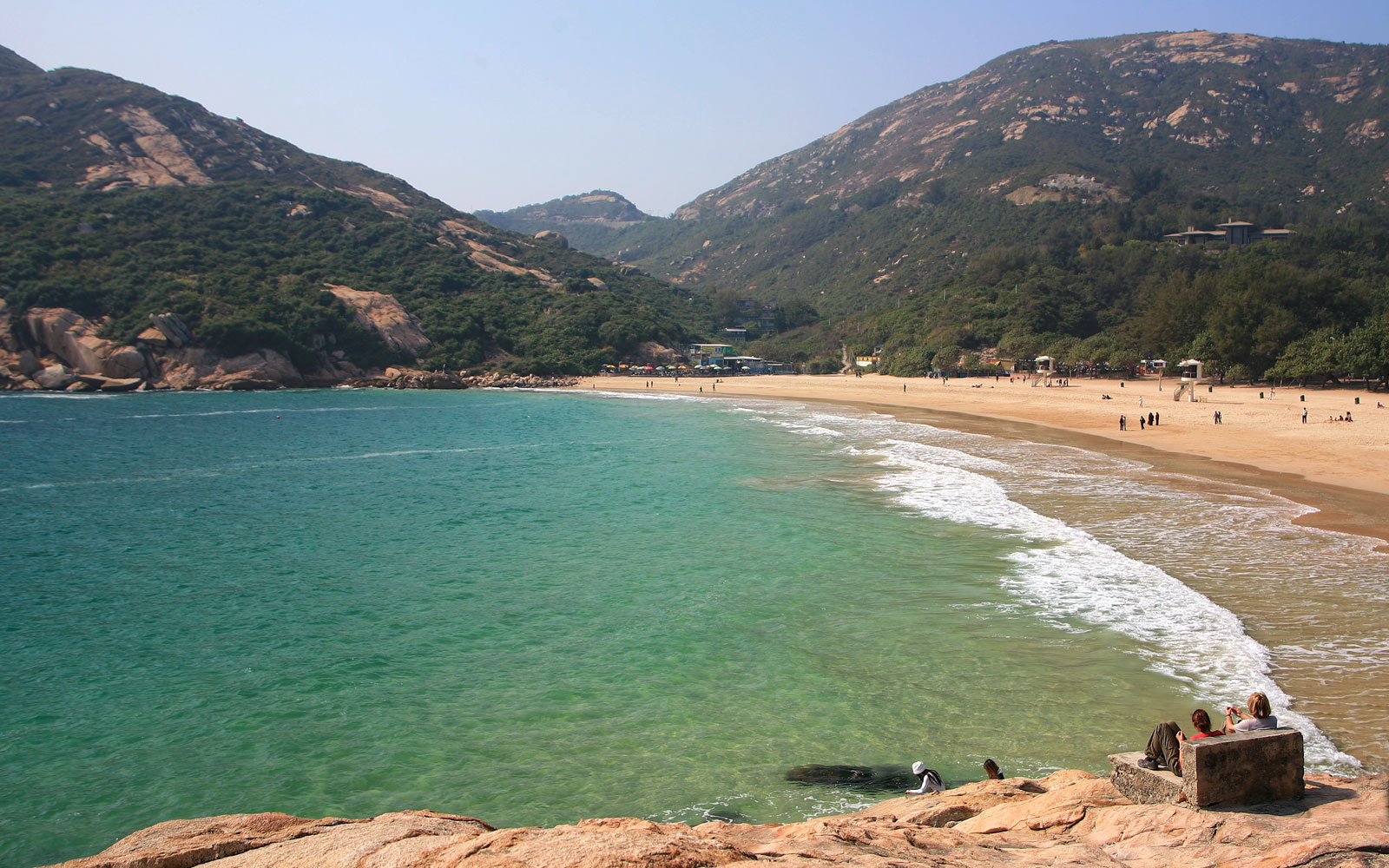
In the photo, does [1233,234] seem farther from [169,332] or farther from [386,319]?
[169,332]

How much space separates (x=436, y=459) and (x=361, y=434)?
1231 centimetres

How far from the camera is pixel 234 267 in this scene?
290 feet

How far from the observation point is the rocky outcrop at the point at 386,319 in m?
90.2

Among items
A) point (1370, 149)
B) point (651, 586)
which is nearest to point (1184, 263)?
point (1370, 149)

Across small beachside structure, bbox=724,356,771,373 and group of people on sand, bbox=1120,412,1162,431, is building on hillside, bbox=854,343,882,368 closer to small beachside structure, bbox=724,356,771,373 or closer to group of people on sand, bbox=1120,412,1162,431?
small beachside structure, bbox=724,356,771,373

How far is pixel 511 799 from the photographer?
801cm

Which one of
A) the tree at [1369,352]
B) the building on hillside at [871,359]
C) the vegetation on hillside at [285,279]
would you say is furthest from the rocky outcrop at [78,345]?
→ the tree at [1369,352]

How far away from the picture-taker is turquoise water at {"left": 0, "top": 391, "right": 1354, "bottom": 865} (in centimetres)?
842

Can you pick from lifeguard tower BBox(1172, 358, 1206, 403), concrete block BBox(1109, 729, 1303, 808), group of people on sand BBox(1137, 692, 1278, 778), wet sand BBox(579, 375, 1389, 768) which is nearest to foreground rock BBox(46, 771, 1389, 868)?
concrete block BBox(1109, 729, 1303, 808)

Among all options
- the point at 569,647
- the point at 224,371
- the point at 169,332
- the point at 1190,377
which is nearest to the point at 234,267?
the point at 169,332

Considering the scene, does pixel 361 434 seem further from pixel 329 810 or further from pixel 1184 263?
pixel 1184 263

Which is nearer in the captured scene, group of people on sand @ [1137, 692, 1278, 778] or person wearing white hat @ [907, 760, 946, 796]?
group of people on sand @ [1137, 692, 1278, 778]

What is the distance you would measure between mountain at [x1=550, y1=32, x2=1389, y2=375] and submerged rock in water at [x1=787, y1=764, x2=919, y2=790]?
184ft

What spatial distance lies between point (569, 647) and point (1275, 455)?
90.5ft
